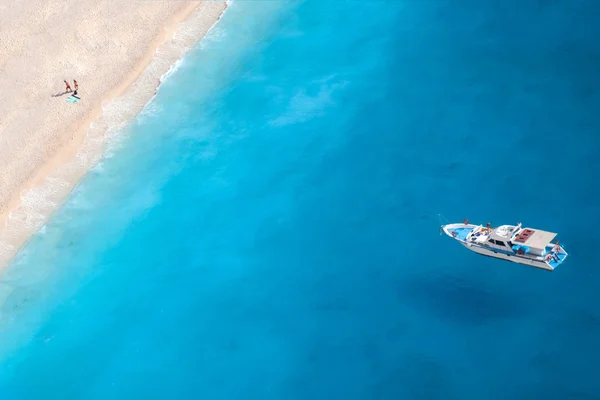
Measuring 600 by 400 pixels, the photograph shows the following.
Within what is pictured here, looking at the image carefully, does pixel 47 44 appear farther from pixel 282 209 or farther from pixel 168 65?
pixel 282 209

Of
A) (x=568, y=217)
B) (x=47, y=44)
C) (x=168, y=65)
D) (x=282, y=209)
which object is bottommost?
(x=568, y=217)

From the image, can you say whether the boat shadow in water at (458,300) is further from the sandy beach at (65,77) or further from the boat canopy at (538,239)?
the sandy beach at (65,77)

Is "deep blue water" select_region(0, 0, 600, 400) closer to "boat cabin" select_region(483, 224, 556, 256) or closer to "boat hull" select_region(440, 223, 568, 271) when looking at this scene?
"boat hull" select_region(440, 223, 568, 271)

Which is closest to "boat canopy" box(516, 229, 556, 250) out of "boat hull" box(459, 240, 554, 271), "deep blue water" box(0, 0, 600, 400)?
"boat hull" box(459, 240, 554, 271)

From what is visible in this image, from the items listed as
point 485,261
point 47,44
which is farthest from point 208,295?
point 47,44

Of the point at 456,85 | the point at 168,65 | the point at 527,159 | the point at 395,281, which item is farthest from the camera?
the point at 168,65

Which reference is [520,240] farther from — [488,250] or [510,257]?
[488,250]

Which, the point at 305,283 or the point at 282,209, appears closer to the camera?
the point at 305,283
